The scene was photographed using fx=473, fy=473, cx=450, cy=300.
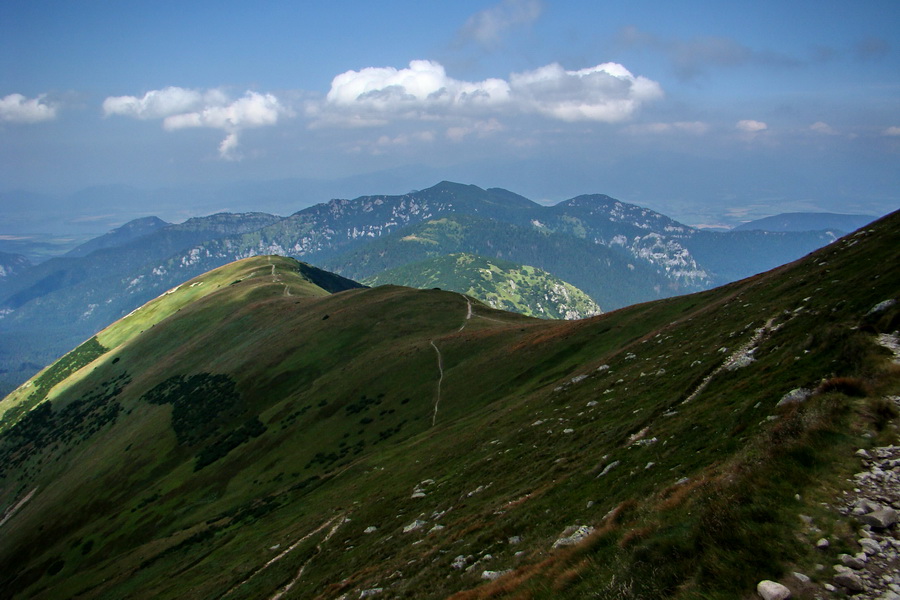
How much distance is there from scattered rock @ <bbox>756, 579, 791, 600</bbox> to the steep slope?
34 centimetres

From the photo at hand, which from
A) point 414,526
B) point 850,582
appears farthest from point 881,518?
point 414,526

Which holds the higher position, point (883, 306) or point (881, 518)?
point (883, 306)

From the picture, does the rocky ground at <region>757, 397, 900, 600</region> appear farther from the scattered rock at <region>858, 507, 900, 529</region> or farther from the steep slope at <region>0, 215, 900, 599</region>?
the steep slope at <region>0, 215, 900, 599</region>

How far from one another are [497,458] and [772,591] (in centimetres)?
3278

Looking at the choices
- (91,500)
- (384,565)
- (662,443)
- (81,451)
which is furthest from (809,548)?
(81,451)

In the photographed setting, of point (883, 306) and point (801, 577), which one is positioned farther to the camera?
point (883, 306)

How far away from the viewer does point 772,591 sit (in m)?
8.98

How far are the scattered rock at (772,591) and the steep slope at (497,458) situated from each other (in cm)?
34

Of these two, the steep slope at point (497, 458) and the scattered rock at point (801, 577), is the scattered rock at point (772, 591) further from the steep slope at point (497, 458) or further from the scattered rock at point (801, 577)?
the scattered rock at point (801, 577)

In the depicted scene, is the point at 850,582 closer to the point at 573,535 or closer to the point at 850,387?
the point at 850,387

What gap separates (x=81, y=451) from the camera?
14400 cm

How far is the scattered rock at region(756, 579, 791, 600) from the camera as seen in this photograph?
893cm

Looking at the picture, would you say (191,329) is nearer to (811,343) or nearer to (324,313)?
(324,313)

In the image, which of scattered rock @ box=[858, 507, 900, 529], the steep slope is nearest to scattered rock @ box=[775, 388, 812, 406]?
the steep slope
